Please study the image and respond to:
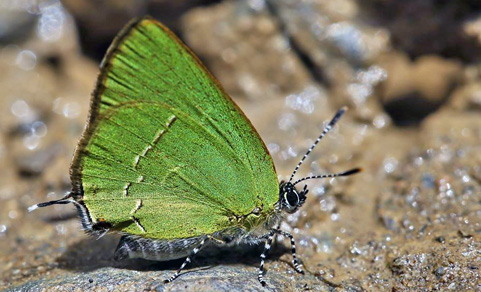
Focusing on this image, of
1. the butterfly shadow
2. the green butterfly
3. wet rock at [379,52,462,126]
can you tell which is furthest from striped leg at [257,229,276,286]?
wet rock at [379,52,462,126]

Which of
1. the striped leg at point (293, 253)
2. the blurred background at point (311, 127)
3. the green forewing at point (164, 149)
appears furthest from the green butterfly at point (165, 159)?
the blurred background at point (311, 127)

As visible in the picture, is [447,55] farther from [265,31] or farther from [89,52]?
[89,52]

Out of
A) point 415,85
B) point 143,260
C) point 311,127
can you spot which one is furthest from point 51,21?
point 415,85

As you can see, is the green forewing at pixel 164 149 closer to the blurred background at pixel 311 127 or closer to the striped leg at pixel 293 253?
the striped leg at pixel 293 253

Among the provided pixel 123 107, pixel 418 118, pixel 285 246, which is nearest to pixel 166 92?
pixel 123 107

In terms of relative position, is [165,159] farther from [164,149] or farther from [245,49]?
[245,49]

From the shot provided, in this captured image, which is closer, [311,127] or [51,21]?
[311,127]
